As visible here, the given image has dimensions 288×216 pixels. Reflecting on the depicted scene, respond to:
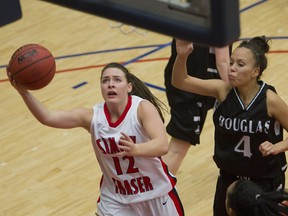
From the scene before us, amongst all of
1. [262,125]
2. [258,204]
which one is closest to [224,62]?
[262,125]

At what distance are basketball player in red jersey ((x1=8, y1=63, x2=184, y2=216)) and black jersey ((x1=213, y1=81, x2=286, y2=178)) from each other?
376 millimetres

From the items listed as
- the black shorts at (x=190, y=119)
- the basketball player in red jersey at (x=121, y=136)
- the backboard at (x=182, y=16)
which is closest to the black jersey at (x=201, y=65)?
the black shorts at (x=190, y=119)

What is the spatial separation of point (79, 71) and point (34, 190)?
2.46 metres

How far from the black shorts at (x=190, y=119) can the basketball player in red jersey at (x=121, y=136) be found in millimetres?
1207

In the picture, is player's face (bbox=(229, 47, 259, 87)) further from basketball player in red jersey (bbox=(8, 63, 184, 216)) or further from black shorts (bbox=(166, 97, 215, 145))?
black shorts (bbox=(166, 97, 215, 145))

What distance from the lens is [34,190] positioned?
22.1 feet

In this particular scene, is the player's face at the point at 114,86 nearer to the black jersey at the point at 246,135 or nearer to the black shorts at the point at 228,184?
the black jersey at the point at 246,135

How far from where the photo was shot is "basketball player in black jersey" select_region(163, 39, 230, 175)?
6074 millimetres

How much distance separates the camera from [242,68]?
15.6 feet

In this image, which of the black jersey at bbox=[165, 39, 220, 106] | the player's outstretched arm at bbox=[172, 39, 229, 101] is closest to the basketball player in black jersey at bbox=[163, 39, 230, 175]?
the black jersey at bbox=[165, 39, 220, 106]

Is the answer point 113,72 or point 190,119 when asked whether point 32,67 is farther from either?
point 190,119

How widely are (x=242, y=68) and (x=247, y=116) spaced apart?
291 mm

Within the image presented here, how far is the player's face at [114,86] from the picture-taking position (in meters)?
4.83

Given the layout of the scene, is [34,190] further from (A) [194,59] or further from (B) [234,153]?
(B) [234,153]
